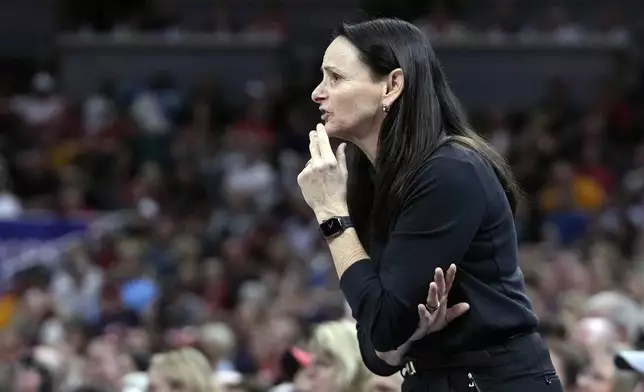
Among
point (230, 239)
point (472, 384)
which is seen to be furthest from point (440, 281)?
point (230, 239)

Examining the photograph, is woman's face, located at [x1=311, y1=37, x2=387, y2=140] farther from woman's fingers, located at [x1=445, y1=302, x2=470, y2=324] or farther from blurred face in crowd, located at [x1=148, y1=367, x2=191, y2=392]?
blurred face in crowd, located at [x1=148, y1=367, x2=191, y2=392]

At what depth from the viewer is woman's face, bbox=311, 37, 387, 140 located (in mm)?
2762

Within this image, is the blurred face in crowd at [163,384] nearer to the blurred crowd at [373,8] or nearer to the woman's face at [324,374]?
the woman's face at [324,374]

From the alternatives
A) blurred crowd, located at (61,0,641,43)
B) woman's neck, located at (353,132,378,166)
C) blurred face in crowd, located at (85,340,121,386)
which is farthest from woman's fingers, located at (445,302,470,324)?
blurred crowd, located at (61,0,641,43)

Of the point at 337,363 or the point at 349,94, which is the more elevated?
the point at 349,94

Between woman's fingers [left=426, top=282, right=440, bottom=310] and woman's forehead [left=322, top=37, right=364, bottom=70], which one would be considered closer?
woman's fingers [left=426, top=282, right=440, bottom=310]

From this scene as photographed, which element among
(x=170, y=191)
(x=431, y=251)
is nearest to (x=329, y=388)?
(x=431, y=251)

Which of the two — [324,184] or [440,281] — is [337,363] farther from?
[440,281]

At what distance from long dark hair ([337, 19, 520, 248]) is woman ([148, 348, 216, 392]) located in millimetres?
1973

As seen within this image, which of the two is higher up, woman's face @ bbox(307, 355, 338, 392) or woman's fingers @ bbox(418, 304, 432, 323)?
woman's fingers @ bbox(418, 304, 432, 323)

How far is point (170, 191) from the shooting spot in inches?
509

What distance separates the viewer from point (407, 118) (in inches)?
108

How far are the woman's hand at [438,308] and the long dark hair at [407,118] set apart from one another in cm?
21

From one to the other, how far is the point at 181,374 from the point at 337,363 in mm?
698
